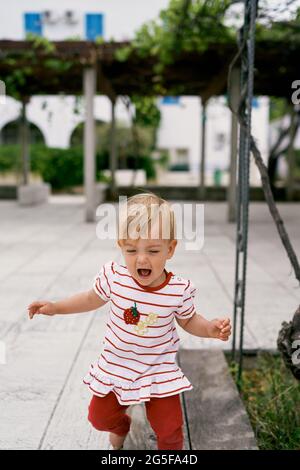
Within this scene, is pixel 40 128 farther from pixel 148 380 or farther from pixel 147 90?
pixel 148 380

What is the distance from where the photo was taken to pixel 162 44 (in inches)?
393

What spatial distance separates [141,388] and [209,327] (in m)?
0.30

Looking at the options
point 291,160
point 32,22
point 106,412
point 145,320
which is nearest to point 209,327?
point 145,320

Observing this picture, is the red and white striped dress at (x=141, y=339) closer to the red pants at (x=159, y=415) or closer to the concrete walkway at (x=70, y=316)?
the red pants at (x=159, y=415)

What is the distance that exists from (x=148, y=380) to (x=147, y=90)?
13216mm

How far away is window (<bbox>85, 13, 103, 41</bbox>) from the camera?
1980cm

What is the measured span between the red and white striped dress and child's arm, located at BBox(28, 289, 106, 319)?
4 centimetres

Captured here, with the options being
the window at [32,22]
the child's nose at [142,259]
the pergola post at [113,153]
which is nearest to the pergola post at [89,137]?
the pergola post at [113,153]

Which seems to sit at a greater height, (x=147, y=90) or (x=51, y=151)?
(x=147, y=90)

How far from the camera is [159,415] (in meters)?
1.97

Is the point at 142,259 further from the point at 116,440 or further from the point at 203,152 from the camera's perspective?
the point at 203,152

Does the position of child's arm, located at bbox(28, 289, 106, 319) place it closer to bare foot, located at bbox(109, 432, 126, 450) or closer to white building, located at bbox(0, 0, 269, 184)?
bare foot, located at bbox(109, 432, 126, 450)

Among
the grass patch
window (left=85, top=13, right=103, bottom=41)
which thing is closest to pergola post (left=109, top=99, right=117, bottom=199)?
window (left=85, top=13, right=103, bottom=41)
